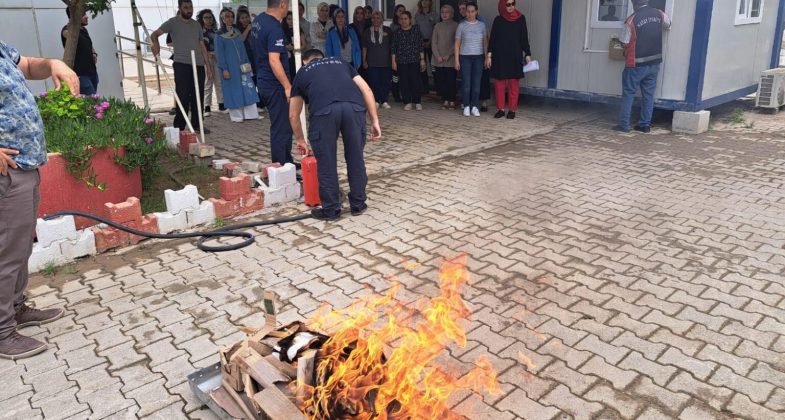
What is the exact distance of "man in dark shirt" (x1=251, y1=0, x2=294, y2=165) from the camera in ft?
21.6

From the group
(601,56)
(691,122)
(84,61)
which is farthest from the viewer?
(601,56)

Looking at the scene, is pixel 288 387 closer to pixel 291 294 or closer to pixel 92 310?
pixel 291 294

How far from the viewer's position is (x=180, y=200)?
557 cm

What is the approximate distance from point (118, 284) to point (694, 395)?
3.91 meters

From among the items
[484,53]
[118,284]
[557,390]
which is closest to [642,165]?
[484,53]

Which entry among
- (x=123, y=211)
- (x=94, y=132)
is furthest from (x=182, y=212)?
(x=94, y=132)

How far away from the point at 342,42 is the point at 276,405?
9203 millimetres

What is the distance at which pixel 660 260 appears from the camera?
4.92m

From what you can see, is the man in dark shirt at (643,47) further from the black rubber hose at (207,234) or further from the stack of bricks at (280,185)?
the black rubber hose at (207,234)

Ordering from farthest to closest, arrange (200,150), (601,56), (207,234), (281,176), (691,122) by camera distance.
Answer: (601,56) → (691,122) → (200,150) → (281,176) → (207,234)

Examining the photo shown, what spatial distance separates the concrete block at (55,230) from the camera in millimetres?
4801

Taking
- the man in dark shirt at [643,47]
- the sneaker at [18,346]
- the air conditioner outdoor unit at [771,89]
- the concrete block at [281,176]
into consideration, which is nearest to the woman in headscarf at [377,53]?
the man in dark shirt at [643,47]

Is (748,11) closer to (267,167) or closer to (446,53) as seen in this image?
(446,53)

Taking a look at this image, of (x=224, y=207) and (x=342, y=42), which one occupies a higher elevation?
(x=342, y=42)
